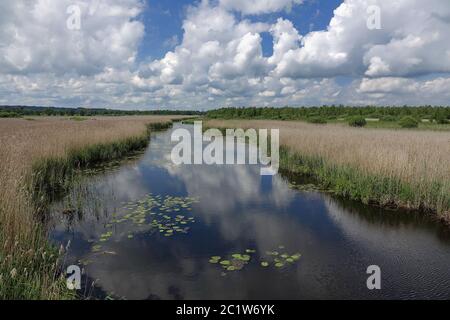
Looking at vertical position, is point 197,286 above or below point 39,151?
below

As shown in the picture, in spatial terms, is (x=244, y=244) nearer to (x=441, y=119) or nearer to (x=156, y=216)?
(x=156, y=216)

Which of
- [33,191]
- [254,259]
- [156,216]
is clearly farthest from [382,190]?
[33,191]

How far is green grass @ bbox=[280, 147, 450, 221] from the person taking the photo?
25.7 ft

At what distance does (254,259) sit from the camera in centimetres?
561

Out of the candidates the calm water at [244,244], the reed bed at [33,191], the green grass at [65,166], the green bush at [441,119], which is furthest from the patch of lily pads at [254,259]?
the green bush at [441,119]

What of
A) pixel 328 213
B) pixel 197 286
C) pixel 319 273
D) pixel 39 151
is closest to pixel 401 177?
pixel 328 213

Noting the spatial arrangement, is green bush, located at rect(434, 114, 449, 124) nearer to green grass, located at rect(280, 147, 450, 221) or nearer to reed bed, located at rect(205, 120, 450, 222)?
reed bed, located at rect(205, 120, 450, 222)

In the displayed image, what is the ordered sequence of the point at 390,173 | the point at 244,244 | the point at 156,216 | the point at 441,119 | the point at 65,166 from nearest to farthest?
the point at 244,244 < the point at 156,216 < the point at 390,173 < the point at 65,166 < the point at 441,119

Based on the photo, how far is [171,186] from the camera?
1110cm

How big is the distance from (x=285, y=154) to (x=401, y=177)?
7.65 meters

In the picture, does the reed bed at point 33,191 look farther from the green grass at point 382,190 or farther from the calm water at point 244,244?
the green grass at point 382,190

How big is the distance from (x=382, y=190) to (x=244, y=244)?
16.6 feet
